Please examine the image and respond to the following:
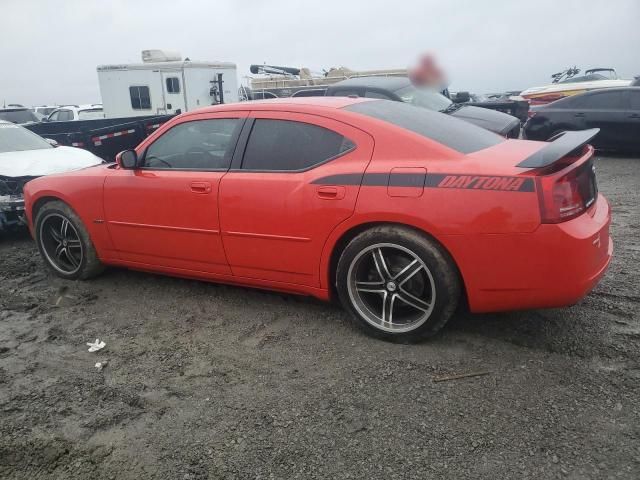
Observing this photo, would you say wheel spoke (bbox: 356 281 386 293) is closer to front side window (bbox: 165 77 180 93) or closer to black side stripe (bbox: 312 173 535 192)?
black side stripe (bbox: 312 173 535 192)

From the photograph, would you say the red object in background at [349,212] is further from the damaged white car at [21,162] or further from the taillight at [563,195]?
the damaged white car at [21,162]

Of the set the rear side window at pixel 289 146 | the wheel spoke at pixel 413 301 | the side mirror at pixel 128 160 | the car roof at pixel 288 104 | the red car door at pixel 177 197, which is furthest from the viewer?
the side mirror at pixel 128 160

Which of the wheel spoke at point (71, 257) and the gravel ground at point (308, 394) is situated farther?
the wheel spoke at point (71, 257)

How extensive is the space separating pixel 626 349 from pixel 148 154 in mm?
3478

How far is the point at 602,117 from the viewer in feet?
32.8

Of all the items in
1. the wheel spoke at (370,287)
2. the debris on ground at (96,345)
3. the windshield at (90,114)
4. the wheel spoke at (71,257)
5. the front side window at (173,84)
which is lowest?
the windshield at (90,114)

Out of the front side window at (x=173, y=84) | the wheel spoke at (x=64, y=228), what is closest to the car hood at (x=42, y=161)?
the wheel spoke at (x=64, y=228)

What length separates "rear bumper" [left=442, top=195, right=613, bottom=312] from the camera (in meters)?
2.78

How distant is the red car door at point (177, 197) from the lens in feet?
12.4

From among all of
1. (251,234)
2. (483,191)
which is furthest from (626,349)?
(251,234)

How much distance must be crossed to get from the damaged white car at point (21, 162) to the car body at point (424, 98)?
3.97 meters

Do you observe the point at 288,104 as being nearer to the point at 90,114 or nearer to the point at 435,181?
the point at 435,181

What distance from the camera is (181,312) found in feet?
12.8

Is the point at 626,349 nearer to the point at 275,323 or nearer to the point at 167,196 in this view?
the point at 275,323
